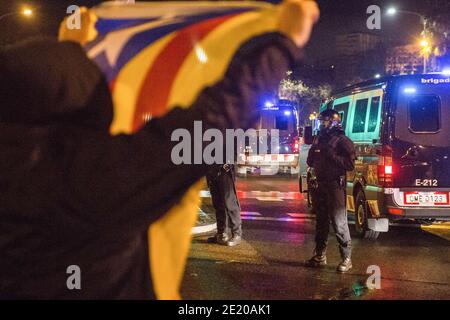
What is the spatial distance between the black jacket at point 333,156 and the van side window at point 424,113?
228 centimetres

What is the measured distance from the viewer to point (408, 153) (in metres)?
9.05

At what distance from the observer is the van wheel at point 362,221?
9.62m

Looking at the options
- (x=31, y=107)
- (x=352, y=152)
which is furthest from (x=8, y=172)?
(x=352, y=152)

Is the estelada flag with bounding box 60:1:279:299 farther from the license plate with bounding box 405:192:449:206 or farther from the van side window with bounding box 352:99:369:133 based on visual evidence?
the van side window with bounding box 352:99:369:133

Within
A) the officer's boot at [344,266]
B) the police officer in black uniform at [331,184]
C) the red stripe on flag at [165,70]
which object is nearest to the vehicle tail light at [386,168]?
the police officer in black uniform at [331,184]

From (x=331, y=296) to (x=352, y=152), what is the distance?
190cm

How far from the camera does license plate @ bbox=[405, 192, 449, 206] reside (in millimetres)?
9047

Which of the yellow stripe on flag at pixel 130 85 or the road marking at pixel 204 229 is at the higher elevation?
the yellow stripe on flag at pixel 130 85

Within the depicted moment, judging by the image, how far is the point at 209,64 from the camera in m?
1.47

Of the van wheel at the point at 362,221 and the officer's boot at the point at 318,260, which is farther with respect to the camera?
the van wheel at the point at 362,221

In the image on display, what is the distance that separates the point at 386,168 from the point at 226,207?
2.36 meters

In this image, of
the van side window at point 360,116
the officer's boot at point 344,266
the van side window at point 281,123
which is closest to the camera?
the officer's boot at point 344,266

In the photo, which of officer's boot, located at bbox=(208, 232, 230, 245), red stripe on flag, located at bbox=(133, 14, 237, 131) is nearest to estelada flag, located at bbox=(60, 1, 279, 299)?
red stripe on flag, located at bbox=(133, 14, 237, 131)

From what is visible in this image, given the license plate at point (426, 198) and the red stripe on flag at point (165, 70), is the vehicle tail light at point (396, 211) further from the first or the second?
the red stripe on flag at point (165, 70)
